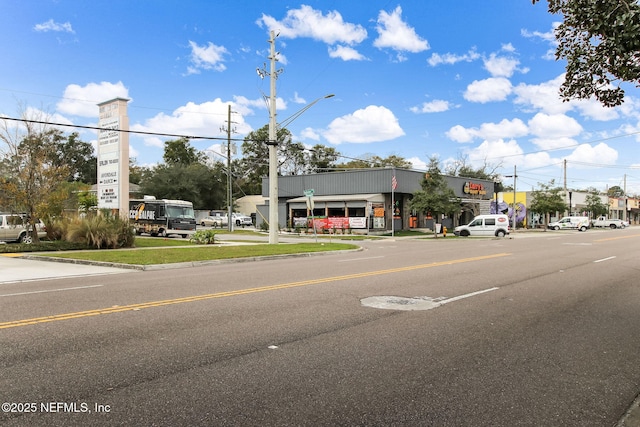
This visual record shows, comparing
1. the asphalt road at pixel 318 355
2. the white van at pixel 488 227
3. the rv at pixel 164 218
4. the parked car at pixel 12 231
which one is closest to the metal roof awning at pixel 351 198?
the white van at pixel 488 227

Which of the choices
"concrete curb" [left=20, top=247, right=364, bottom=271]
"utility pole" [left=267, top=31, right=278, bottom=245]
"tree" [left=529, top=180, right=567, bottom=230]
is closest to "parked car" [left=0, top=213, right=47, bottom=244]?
"concrete curb" [left=20, top=247, right=364, bottom=271]

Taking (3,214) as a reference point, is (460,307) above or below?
below

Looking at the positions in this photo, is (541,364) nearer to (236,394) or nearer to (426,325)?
(426,325)

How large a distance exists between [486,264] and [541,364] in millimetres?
10700

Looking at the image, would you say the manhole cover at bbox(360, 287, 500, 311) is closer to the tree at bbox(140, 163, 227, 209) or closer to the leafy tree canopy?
the leafy tree canopy

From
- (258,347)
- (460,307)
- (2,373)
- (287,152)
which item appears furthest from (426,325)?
(287,152)

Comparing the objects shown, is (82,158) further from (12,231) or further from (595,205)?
(595,205)

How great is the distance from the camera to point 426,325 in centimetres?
679

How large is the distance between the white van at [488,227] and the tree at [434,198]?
6.40 feet

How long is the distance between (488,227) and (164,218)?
24.8 metres

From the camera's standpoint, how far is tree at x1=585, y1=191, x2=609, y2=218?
7075 cm

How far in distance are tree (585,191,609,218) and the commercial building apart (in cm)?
3155

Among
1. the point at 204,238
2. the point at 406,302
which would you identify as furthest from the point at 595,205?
the point at 406,302

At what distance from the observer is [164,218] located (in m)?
31.5
